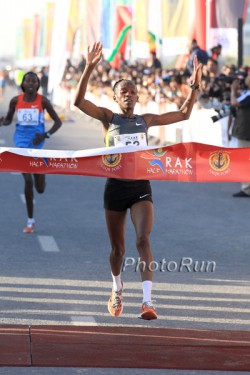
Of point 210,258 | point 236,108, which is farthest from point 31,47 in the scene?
point 210,258

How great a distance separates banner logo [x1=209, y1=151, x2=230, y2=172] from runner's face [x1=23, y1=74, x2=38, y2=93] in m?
4.87

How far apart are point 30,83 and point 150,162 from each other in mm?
5022

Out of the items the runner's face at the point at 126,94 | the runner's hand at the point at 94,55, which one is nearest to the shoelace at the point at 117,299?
the runner's face at the point at 126,94

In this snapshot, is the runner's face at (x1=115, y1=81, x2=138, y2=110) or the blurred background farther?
the blurred background

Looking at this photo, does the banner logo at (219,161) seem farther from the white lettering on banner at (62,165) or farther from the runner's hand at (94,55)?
the runner's hand at (94,55)

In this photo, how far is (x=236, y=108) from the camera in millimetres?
19359

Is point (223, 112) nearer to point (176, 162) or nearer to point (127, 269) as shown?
point (127, 269)

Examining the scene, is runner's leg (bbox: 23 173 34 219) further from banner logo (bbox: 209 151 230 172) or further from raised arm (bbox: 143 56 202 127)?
raised arm (bbox: 143 56 202 127)

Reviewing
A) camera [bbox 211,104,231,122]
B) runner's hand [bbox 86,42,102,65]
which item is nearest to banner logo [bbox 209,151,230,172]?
runner's hand [bbox 86,42,102,65]

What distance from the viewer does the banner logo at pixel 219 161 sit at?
385 inches

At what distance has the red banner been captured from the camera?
31.4ft

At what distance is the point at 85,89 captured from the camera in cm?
895

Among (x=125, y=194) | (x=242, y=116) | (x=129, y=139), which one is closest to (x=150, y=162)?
(x=129, y=139)

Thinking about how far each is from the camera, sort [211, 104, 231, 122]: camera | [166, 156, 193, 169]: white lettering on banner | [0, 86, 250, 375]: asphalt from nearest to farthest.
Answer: [0, 86, 250, 375]: asphalt → [166, 156, 193, 169]: white lettering on banner → [211, 104, 231, 122]: camera
